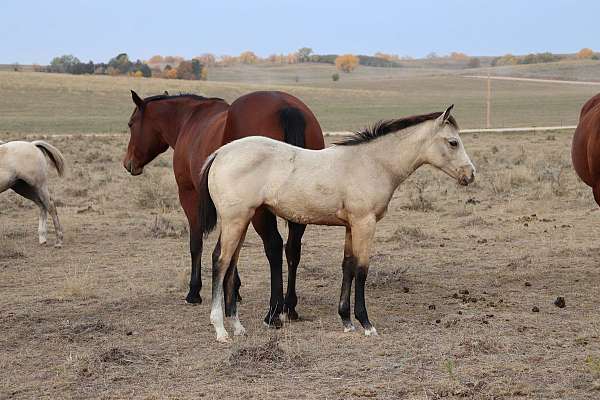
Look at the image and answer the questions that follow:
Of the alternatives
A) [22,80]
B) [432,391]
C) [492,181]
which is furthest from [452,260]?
[22,80]

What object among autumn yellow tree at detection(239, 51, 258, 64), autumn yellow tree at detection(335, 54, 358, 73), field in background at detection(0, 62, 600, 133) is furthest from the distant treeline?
autumn yellow tree at detection(239, 51, 258, 64)

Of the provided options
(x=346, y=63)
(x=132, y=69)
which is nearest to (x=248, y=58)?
(x=346, y=63)

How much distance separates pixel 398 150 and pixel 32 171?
6421 mm

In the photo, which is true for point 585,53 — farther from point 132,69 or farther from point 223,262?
point 223,262

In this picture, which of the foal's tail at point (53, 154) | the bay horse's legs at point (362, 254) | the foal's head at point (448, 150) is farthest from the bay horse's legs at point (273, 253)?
the foal's tail at point (53, 154)

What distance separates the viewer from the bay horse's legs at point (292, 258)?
25.0 feet

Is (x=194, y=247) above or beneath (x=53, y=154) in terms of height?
beneath

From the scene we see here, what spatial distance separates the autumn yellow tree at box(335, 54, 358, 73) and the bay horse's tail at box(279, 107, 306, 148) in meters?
130

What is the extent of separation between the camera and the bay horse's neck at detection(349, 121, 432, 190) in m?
7.11

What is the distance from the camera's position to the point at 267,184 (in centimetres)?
685

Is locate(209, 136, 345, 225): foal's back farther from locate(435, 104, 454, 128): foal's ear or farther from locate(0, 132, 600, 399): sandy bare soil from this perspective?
locate(0, 132, 600, 399): sandy bare soil

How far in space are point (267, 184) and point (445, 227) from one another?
6734mm

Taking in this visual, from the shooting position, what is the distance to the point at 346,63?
5482 inches

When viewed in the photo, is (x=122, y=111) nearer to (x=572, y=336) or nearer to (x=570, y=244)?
(x=570, y=244)
